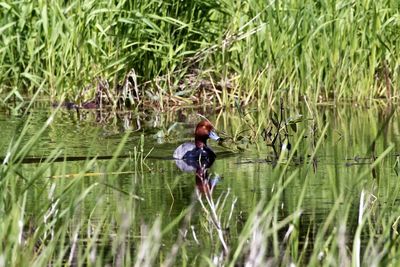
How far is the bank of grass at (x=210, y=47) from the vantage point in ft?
36.3

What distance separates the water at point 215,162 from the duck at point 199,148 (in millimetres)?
98

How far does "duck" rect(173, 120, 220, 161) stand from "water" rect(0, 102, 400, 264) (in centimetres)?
10

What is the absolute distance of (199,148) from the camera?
887 centimetres

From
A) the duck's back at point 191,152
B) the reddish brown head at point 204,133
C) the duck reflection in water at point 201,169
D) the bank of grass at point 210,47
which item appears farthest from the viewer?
the bank of grass at point 210,47

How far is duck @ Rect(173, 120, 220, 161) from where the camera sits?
344 inches

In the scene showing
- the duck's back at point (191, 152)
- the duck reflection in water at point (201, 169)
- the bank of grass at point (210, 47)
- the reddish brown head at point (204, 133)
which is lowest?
the duck reflection in water at point (201, 169)

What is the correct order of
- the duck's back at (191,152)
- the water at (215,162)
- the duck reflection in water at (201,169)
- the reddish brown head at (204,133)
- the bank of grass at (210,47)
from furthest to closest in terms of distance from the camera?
the bank of grass at (210,47), the reddish brown head at (204,133), the duck's back at (191,152), the duck reflection in water at (201,169), the water at (215,162)

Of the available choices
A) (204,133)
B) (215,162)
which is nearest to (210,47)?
(204,133)

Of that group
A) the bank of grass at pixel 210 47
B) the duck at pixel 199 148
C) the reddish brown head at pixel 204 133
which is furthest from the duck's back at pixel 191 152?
the bank of grass at pixel 210 47

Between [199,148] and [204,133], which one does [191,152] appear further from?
[204,133]

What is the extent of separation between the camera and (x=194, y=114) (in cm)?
1141

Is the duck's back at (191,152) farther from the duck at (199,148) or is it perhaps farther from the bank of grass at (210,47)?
the bank of grass at (210,47)

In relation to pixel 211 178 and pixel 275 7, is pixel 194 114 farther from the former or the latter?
pixel 211 178

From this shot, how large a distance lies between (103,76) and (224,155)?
2.78m
